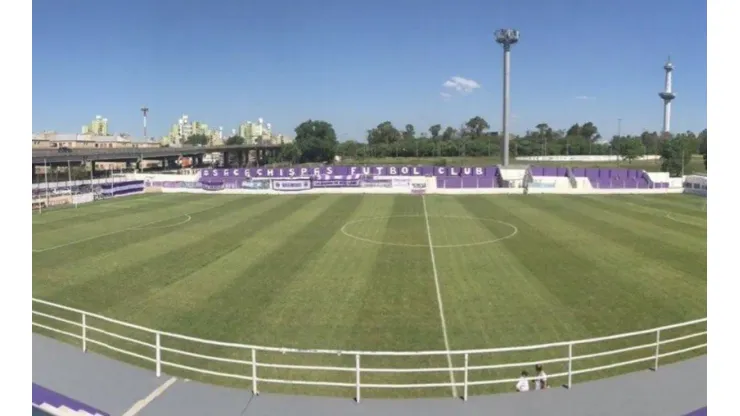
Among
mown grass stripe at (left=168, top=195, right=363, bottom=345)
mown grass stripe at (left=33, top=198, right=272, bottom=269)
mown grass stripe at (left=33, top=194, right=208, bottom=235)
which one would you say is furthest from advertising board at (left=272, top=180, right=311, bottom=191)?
mown grass stripe at (left=168, top=195, right=363, bottom=345)

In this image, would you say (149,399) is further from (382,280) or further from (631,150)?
(631,150)

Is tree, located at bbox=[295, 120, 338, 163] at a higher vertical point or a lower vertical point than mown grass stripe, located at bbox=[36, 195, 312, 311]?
higher

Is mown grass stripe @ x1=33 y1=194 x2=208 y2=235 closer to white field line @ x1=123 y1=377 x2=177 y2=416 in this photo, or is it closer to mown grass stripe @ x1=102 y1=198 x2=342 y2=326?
mown grass stripe @ x1=102 y1=198 x2=342 y2=326

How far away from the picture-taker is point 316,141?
134 m

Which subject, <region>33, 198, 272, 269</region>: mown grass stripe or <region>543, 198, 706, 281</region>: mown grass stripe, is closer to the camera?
<region>543, 198, 706, 281</region>: mown grass stripe

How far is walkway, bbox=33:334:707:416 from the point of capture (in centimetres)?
830

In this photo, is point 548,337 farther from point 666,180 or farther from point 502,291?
point 666,180

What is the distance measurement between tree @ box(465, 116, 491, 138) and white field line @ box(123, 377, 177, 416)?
7026 inches

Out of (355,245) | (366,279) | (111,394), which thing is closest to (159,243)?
(355,245)

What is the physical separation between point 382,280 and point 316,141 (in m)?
116

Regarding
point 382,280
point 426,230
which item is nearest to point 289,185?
point 426,230

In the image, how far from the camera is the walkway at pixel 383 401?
830 cm

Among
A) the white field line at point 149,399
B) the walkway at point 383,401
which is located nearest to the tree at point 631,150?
the walkway at point 383,401
